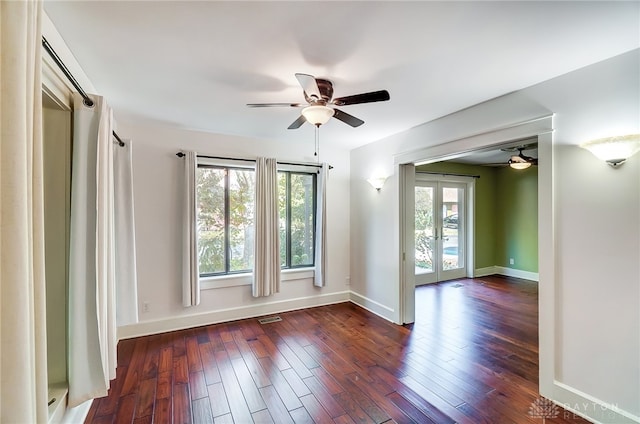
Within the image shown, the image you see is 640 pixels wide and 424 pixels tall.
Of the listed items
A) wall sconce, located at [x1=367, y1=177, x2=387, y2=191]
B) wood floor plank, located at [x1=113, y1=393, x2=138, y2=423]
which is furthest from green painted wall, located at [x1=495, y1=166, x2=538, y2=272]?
wood floor plank, located at [x1=113, y1=393, x2=138, y2=423]

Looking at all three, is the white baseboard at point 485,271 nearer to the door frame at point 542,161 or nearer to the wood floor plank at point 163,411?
the door frame at point 542,161

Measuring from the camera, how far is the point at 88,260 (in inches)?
72.3

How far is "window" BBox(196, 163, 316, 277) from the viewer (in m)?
3.93

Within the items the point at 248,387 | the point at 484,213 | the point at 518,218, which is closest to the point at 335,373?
the point at 248,387

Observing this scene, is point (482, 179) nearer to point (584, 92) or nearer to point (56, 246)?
point (584, 92)

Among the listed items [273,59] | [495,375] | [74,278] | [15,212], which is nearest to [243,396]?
[74,278]

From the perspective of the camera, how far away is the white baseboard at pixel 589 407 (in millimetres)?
1894

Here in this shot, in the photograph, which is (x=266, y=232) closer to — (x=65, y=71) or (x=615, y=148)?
(x=65, y=71)

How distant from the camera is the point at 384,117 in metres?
3.16

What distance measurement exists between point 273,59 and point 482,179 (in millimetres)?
6338

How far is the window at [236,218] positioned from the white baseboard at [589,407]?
129 inches

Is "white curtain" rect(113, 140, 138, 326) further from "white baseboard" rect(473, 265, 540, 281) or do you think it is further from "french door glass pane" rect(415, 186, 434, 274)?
"white baseboard" rect(473, 265, 540, 281)

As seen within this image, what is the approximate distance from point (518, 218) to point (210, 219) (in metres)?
6.64

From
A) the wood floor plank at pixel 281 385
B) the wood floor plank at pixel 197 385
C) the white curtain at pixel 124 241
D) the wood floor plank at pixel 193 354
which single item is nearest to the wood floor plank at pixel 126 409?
the wood floor plank at pixel 197 385
